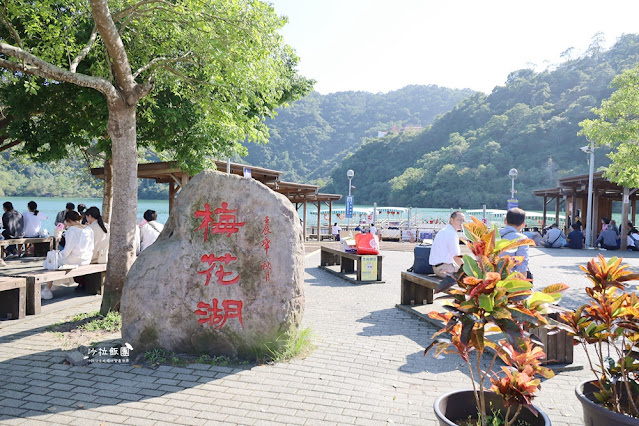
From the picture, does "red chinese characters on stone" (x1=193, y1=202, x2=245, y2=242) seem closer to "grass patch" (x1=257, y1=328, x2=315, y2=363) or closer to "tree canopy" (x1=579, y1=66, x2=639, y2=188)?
"grass patch" (x1=257, y1=328, x2=315, y2=363)

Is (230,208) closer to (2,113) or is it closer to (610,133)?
(2,113)

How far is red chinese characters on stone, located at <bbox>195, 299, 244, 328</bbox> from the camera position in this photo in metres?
4.44

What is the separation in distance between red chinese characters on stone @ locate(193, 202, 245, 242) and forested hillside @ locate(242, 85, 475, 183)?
6921cm

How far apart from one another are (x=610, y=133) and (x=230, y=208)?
12.8m

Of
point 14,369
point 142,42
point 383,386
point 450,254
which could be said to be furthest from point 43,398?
point 142,42

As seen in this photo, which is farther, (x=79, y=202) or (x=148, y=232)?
(x=79, y=202)

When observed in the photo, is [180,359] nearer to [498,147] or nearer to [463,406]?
[463,406]

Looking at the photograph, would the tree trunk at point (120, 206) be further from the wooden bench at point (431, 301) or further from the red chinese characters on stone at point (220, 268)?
the wooden bench at point (431, 301)

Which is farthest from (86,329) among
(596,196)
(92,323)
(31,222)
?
(596,196)

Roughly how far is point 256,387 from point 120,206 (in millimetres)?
3227

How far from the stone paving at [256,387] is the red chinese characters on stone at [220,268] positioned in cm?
86

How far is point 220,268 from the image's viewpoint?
4547 mm

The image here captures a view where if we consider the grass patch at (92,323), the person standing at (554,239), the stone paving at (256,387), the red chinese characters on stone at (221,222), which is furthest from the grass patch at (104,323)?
the person standing at (554,239)

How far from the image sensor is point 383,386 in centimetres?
390
